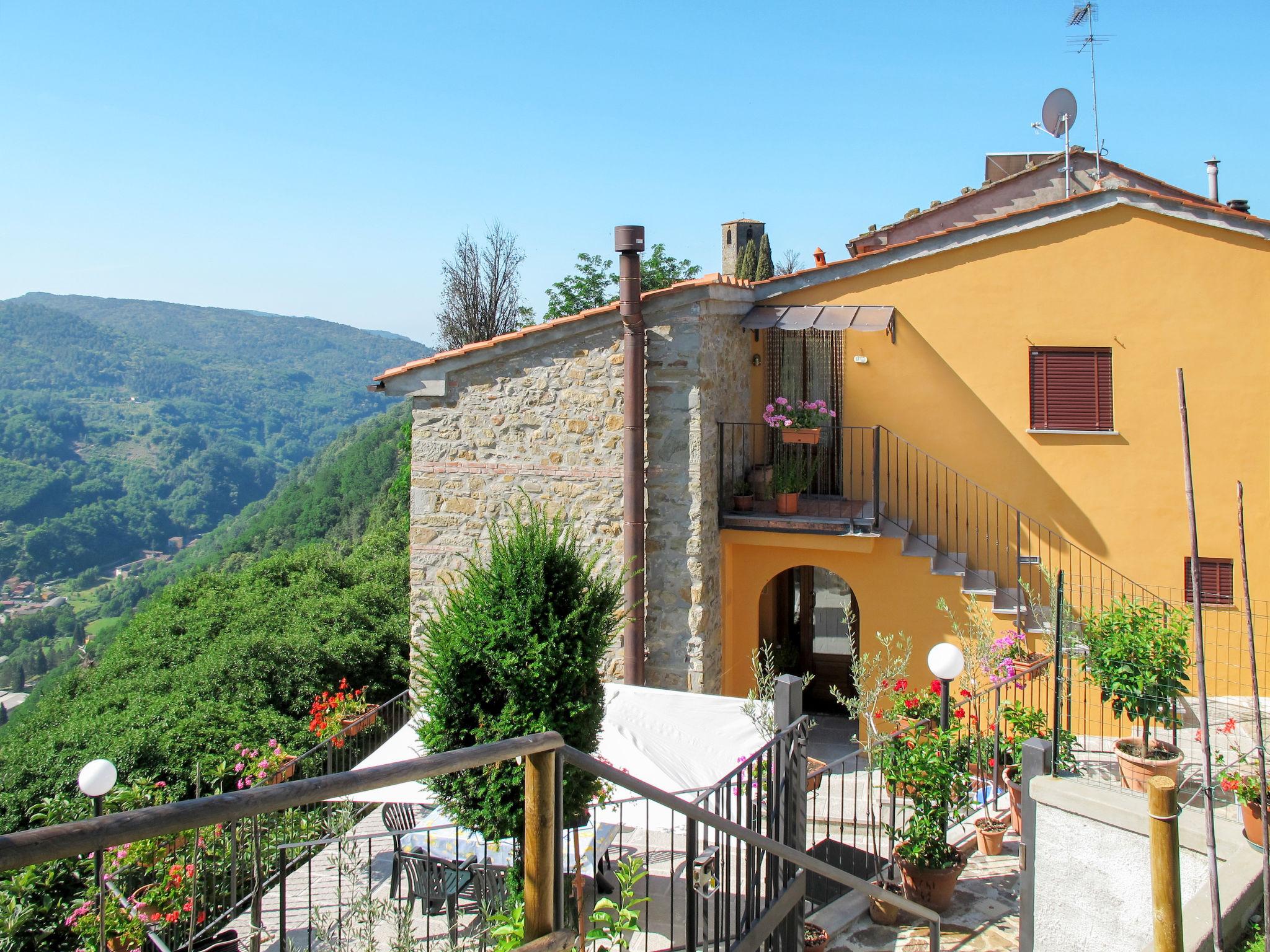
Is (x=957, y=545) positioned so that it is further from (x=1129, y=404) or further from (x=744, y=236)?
(x=744, y=236)

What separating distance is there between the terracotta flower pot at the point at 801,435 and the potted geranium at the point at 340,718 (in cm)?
592

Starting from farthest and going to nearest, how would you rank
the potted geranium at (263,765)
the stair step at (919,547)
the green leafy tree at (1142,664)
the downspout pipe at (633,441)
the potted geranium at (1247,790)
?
1. the stair step at (919,547)
2. the downspout pipe at (633,441)
3. the potted geranium at (263,765)
4. the green leafy tree at (1142,664)
5. the potted geranium at (1247,790)

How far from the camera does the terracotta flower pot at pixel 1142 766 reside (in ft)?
23.3

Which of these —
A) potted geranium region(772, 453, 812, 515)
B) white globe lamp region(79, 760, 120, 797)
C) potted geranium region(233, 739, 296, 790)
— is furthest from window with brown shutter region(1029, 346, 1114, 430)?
white globe lamp region(79, 760, 120, 797)

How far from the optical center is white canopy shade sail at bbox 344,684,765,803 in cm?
725

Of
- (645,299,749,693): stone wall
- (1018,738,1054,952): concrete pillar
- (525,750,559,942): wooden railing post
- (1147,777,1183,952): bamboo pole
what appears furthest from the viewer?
(645,299,749,693): stone wall

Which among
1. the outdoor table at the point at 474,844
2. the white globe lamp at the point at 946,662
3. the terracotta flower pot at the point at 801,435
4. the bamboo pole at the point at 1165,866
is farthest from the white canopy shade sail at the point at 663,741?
the terracotta flower pot at the point at 801,435

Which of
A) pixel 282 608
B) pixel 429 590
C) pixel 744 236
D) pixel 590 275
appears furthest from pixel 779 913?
pixel 590 275

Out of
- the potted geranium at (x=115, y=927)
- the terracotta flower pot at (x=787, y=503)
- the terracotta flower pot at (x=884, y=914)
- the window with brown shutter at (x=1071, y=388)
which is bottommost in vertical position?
the potted geranium at (x=115, y=927)

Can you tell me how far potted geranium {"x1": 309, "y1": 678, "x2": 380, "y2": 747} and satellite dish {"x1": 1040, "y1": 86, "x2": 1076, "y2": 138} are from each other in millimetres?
11875

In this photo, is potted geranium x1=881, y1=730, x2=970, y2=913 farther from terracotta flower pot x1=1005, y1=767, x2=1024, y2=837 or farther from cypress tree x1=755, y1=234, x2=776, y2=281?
cypress tree x1=755, y1=234, x2=776, y2=281

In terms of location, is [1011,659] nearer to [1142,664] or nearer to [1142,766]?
[1142,664]

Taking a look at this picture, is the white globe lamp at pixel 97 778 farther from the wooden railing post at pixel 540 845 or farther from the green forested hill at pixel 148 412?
the green forested hill at pixel 148 412

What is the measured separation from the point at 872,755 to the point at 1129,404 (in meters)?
6.51
